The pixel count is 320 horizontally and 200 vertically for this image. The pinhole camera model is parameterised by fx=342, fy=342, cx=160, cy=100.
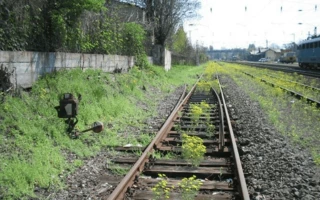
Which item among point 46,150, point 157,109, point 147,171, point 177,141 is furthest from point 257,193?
point 157,109

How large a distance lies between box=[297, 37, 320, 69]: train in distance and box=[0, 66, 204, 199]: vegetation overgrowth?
27.3 meters

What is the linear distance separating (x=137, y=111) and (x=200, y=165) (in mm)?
5467

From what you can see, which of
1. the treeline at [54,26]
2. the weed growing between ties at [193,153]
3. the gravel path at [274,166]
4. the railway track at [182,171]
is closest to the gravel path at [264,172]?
the gravel path at [274,166]

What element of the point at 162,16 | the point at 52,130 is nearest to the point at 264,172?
the point at 52,130

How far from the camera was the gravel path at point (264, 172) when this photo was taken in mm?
4617

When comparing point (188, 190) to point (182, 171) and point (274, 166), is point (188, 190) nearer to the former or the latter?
point (182, 171)

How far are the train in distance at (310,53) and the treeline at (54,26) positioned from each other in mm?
25255

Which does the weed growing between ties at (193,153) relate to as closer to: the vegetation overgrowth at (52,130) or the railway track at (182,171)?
the railway track at (182,171)

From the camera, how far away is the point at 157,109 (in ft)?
39.2

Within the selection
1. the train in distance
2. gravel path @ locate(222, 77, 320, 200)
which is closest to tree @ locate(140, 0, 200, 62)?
the train in distance

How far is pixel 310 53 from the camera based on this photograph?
35.7 meters

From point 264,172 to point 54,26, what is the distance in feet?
24.0

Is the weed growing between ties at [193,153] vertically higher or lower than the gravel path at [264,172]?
higher

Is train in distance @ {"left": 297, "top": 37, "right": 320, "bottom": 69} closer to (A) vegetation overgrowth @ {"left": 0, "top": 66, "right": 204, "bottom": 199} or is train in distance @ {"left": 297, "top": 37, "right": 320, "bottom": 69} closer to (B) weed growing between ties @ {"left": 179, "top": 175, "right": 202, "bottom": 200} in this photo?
(A) vegetation overgrowth @ {"left": 0, "top": 66, "right": 204, "bottom": 199}
